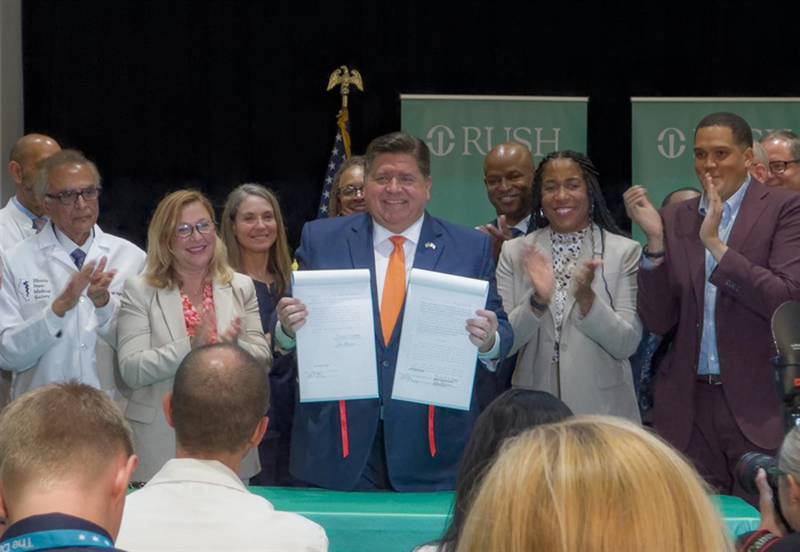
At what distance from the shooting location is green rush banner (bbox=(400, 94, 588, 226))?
7840 millimetres

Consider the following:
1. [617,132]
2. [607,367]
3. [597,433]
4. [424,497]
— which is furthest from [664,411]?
[617,132]

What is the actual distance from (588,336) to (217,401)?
2.16 metres

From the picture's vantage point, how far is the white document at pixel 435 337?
12.4 ft

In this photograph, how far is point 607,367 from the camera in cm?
444

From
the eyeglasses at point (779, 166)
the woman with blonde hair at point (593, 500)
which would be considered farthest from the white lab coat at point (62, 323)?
the woman with blonde hair at point (593, 500)

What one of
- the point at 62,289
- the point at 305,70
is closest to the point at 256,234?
the point at 62,289

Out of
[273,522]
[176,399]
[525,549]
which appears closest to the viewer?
[525,549]

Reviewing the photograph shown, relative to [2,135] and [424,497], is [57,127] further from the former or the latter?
[424,497]

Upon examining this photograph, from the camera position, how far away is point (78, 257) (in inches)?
186

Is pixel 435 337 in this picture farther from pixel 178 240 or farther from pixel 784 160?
pixel 784 160

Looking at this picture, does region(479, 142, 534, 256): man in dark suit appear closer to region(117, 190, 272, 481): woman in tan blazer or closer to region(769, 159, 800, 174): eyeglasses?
region(769, 159, 800, 174): eyeglasses

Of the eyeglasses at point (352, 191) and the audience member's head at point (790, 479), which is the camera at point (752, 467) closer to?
the audience member's head at point (790, 479)

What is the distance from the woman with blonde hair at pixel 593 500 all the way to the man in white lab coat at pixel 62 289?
335 cm

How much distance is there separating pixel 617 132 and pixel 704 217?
4.20 metres
